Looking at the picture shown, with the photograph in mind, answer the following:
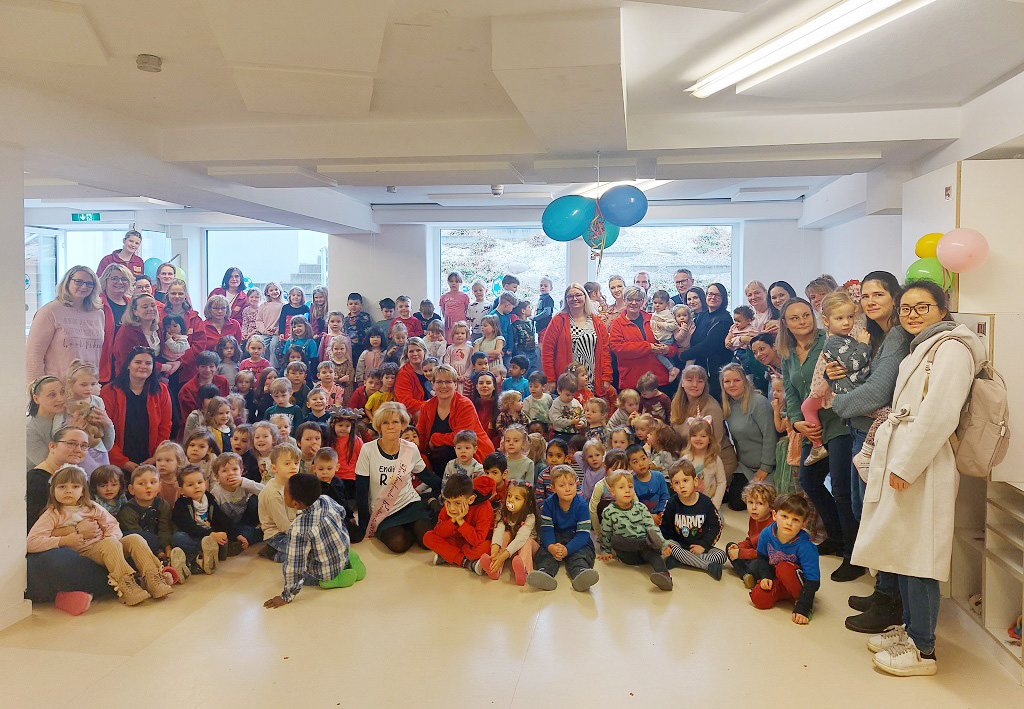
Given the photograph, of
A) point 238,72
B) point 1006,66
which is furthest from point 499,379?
point 1006,66

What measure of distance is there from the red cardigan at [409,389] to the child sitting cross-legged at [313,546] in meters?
1.53

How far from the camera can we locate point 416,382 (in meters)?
5.66

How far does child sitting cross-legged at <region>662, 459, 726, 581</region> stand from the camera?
13.6ft

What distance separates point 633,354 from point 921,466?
2.93 m

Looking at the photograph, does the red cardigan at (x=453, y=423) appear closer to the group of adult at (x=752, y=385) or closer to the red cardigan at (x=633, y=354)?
the group of adult at (x=752, y=385)

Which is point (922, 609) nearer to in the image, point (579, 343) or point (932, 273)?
point (932, 273)

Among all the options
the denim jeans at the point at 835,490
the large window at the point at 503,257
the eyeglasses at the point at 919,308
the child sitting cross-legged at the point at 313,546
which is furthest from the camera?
the large window at the point at 503,257

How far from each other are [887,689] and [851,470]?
1.12 metres

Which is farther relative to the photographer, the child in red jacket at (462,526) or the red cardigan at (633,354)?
the red cardigan at (633,354)

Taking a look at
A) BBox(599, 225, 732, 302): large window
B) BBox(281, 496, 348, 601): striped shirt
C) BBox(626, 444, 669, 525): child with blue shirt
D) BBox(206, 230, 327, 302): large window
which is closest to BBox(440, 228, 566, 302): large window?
BBox(599, 225, 732, 302): large window

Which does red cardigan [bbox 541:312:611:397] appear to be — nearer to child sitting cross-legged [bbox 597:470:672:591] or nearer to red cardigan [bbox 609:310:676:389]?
red cardigan [bbox 609:310:676:389]

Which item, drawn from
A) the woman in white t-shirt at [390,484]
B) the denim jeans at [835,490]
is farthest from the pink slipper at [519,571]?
the denim jeans at [835,490]

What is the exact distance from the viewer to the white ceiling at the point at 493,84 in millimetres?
2656

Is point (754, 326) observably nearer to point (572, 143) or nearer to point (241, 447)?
point (572, 143)
